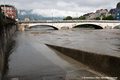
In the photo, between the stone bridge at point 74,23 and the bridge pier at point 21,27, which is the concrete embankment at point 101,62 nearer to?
the bridge pier at point 21,27

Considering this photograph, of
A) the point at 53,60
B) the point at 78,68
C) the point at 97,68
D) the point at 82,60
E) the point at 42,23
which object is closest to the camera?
the point at 97,68

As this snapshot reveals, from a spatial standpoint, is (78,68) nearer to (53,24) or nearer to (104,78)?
(104,78)

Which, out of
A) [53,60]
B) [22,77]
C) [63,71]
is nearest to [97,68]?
[63,71]

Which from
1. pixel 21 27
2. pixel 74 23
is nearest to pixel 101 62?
pixel 21 27

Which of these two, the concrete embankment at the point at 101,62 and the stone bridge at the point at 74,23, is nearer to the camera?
the concrete embankment at the point at 101,62

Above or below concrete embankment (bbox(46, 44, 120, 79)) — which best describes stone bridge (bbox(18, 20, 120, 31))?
below

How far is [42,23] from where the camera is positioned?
111 m

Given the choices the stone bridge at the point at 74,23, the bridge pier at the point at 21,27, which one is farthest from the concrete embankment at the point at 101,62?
the stone bridge at the point at 74,23

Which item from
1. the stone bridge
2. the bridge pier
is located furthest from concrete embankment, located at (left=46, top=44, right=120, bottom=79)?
the stone bridge

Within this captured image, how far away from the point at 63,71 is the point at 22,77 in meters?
2.88

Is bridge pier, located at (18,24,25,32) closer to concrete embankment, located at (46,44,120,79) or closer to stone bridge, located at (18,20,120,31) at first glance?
stone bridge, located at (18,20,120,31)

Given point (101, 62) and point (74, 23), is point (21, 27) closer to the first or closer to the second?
point (74, 23)

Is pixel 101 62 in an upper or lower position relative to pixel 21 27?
upper

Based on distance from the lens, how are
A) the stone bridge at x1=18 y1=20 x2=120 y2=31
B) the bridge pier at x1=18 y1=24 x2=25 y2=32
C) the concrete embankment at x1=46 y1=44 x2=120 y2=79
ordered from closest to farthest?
1. the concrete embankment at x1=46 y1=44 x2=120 y2=79
2. the bridge pier at x1=18 y1=24 x2=25 y2=32
3. the stone bridge at x1=18 y1=20 x2=120 y2=31
